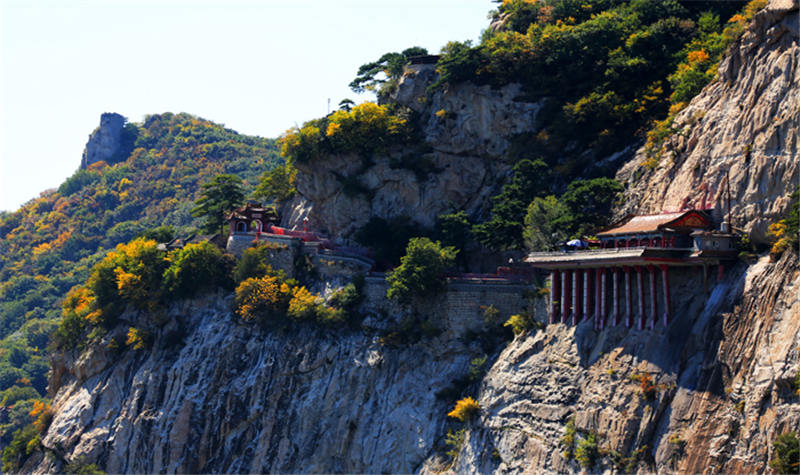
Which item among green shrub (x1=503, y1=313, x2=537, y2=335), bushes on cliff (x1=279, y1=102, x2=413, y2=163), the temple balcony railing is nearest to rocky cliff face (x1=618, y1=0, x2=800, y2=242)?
the temple balcony railing

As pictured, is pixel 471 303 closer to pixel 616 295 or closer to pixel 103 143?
pixel 616 295

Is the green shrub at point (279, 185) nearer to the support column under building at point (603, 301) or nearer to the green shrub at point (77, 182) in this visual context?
the support column under building at point (603, 301)

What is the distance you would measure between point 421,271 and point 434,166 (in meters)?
12.2

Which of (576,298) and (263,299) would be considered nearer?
(576,298)

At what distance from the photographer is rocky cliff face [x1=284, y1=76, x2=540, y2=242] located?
214ft

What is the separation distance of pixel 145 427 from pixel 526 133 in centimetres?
3348

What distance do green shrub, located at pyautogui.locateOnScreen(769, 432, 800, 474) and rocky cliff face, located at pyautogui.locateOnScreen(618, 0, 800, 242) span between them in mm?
9578

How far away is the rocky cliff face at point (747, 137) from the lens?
40531 mm

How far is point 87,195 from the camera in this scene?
146000 millimetres

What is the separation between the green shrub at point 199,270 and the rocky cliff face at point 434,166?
298 inches

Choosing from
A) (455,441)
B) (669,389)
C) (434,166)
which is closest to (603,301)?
(669,389)

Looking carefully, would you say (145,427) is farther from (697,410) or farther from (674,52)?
(674,52)

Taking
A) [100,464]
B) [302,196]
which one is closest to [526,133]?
[302,196]

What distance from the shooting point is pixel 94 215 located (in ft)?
462
